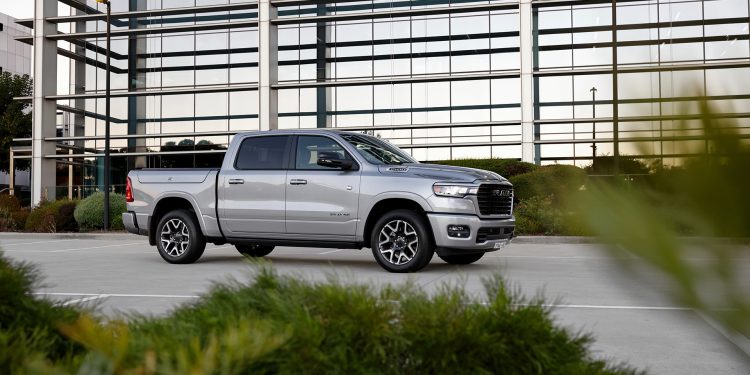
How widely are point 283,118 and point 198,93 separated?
4.68 meters

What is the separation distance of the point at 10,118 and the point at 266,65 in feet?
67.9

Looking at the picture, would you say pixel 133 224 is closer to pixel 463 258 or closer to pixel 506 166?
pixel 463 258

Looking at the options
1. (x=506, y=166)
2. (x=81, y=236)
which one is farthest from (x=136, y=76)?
(x=506, y=166)

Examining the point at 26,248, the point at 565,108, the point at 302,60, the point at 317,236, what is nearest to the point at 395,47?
the point at 302,60

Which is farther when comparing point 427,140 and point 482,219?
point 427,140

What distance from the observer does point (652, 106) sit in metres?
0.77

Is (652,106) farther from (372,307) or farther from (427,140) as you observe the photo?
(427,140)

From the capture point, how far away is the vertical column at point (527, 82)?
103ft

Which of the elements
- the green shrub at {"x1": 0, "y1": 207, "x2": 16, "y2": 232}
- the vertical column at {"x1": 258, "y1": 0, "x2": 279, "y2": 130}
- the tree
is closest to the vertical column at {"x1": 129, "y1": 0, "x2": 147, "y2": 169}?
the vertical column at {"x1": 258, "y1": 0, "x2": 279, "y2": 130}

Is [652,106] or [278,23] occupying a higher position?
[278,23]

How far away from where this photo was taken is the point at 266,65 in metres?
33.9

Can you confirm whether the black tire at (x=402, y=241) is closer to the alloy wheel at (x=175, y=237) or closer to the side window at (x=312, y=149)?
the side window at (x=312, y=149)

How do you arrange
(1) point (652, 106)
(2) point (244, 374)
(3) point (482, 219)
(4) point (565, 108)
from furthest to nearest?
(4) point (565, 108), (3) point (482, 219), (2) point (244, 374), (1) point (652, 106)

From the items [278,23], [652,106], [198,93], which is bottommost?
[652,106]
